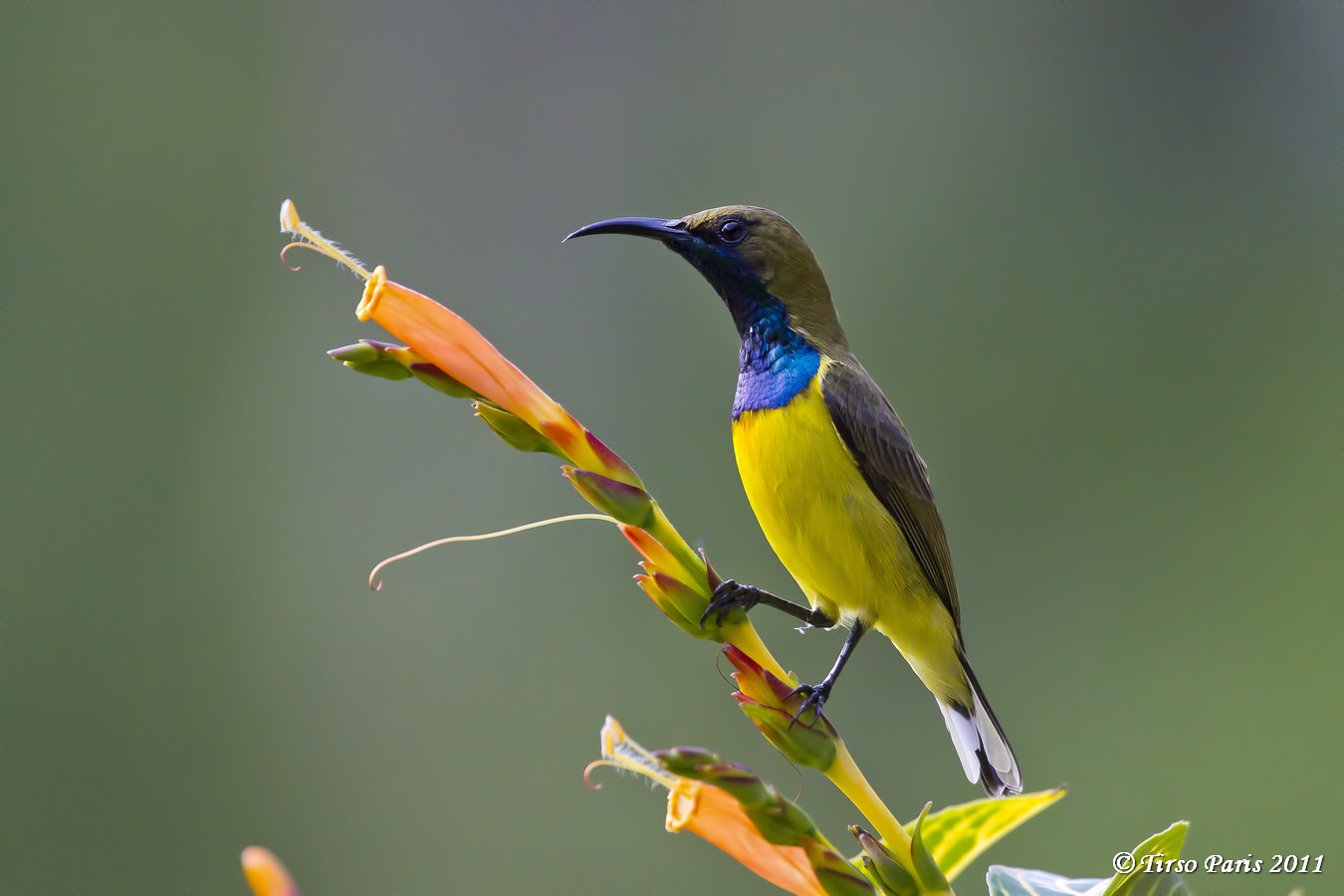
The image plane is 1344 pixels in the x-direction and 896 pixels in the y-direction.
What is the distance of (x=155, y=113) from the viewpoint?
7453 mm

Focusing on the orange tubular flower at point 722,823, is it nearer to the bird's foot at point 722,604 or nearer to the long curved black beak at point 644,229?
the bird's foot at point 722,604

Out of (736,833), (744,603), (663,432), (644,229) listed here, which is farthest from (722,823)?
(663,432)

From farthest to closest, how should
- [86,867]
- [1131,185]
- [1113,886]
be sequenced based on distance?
[1131,185] < [86,867] < [1113,886]

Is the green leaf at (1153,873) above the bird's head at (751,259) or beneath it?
beneath

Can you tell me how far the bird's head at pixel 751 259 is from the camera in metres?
2.20

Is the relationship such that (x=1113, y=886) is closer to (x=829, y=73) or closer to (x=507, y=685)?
(x=507, y=685)

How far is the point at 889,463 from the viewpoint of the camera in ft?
7.04

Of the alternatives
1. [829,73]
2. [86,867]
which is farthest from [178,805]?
[829,73]

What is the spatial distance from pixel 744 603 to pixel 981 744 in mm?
939

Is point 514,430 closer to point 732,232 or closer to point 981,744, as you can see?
point 732,232

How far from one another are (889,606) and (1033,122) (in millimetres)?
6241

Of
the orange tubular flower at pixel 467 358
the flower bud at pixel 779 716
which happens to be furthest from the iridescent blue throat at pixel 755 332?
the flower bud at pixel 779 716

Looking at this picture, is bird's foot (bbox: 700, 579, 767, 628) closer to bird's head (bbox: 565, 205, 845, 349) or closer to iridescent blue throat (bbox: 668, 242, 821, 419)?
iridescent blue throat (bbox: 668, 242, 821, 419)

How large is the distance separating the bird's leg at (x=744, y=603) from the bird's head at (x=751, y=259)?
528 mm
